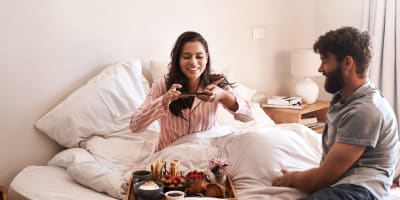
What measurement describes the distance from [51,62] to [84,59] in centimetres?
20

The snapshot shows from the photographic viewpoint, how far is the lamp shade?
335cm

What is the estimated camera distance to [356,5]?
11.6 feet

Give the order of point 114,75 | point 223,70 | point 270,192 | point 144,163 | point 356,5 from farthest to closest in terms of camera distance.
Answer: point 356,5, point 223,70, point 114,75, point 144,163, point 270,192

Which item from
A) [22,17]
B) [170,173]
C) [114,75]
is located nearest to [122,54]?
[114,75]

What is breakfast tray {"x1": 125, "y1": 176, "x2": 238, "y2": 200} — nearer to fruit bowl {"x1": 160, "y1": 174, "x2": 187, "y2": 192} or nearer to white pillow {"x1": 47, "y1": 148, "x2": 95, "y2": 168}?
fruit bowl {"x1": 160, "y1": 174, "x2": 187, "y2": 192}

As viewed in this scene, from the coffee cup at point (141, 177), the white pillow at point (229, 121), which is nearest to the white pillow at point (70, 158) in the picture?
the coffee cup at point (141, 177)

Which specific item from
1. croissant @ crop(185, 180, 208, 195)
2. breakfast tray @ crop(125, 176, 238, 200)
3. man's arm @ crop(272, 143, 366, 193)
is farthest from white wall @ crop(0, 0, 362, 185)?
man's arm @ crop(272, 143, 366, 193)

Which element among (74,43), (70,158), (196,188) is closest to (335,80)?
(196,188)

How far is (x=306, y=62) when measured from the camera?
3375 mm

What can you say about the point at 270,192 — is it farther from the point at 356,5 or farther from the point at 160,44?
the point at 356,5

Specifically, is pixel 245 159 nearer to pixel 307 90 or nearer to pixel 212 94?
pixel 212 94

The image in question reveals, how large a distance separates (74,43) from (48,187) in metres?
0.89

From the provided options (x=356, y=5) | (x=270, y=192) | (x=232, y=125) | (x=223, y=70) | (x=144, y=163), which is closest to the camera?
(x=270, y=192)

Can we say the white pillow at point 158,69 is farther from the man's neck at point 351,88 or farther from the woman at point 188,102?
the man's neck at point 351,88
